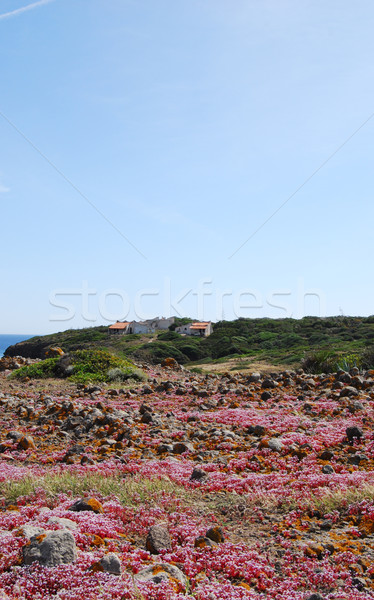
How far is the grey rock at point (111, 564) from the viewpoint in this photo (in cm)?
373

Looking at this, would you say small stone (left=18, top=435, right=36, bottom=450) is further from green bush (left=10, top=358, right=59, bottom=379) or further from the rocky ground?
green bush (left=10, top=358, right=59, bottom=379)

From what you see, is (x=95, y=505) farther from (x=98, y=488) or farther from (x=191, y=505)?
(x=191, y=505)

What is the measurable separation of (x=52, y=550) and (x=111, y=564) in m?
0.50

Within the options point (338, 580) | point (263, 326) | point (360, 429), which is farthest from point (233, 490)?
point (263, 326)

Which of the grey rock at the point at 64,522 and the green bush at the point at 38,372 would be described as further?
the green bush at the point at 38,372

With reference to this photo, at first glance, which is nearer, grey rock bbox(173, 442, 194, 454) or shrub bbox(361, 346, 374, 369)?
grey rock bbox(173, 442, 194, 454)

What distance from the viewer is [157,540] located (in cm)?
435

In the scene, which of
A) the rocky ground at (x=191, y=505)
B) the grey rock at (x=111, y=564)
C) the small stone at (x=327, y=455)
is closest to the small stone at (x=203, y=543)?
the rocky ground at (x=191, y=505)

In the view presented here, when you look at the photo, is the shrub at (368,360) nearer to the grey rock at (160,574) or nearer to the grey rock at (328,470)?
the grey rock at (328,470)

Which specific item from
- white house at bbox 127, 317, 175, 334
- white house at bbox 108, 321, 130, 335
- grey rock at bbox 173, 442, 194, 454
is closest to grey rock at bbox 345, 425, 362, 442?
grey rock at bbox 173, 442, 194, 454

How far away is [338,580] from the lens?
3732mm

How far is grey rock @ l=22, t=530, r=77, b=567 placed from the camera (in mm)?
3797

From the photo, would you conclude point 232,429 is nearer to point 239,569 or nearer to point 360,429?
point 360,429

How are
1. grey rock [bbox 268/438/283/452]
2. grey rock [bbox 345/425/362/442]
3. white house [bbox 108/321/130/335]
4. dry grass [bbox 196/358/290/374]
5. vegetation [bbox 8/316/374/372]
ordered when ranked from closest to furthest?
1. grey rock [bbox 268/438/283/452]
2. grey rock [bbox 345/425/362/442]
3. dry grass [bbox 196/358/290/374]
4. vegetation [bbox 8/316/374/372]
5. white house [bbox 108/321/130/335]
